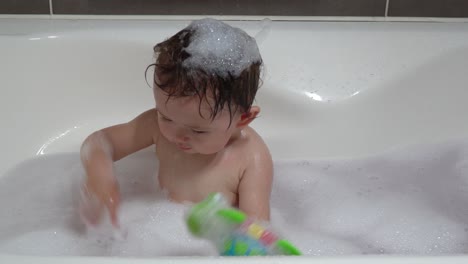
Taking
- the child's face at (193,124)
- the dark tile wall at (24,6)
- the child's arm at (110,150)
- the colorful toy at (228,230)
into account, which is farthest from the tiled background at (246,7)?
the colorful toy at (228,230)

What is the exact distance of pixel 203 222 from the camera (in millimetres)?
843

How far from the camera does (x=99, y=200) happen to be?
1.07 metres

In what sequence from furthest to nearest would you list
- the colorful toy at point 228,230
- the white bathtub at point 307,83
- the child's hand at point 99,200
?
the white bathtub at point 307,83, the child's hand at point 99,200, the colorful toy at point 228,230

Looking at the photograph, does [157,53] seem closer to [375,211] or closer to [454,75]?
[375,211]

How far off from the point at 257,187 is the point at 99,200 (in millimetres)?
273

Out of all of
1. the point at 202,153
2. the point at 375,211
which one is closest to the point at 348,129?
the point at 375,211

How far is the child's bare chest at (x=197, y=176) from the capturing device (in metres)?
1.14

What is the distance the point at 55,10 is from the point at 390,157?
851 millimetres

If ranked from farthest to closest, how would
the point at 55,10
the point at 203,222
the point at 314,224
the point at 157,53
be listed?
1. the point at 55,10
2. the point at 314,224
3. the point at 157,53
4. the point at 203,222

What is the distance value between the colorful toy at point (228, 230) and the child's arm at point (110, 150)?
0.26m

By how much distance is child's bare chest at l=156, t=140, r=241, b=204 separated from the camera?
1.14 meters

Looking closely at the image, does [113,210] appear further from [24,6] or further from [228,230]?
[24,6]

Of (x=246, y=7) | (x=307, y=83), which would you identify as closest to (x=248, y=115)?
(x=307, y=83)

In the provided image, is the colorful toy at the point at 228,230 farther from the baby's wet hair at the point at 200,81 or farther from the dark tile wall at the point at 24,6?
the dark tile wall at the point at 24,6
